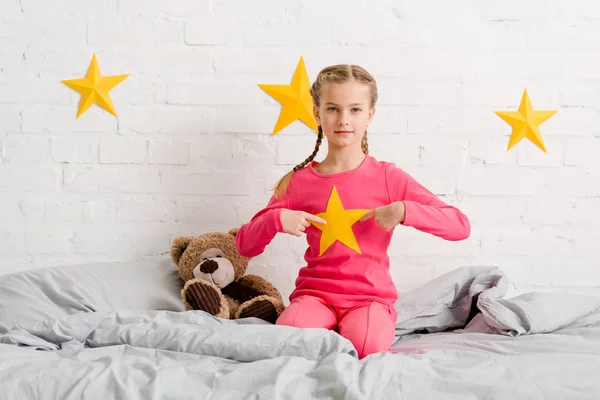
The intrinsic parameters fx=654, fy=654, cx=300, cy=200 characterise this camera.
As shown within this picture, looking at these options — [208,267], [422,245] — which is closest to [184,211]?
[208,267]

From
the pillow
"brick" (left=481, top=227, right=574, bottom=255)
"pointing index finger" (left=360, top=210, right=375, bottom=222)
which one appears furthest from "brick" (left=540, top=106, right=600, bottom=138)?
the pillow

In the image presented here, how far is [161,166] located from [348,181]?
0.70m

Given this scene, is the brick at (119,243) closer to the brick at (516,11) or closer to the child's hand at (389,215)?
the child's hand at (389,215)

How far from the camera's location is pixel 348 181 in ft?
5.53

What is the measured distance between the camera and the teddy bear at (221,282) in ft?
5.67

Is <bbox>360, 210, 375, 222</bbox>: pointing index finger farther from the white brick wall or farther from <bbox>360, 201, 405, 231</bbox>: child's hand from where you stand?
the white brick wall

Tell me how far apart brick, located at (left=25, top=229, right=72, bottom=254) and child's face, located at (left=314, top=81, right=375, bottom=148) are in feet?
3.19

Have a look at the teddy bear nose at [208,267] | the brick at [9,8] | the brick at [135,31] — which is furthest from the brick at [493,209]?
the brick at [9,8]

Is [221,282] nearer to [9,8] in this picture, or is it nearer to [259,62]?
[259,62]

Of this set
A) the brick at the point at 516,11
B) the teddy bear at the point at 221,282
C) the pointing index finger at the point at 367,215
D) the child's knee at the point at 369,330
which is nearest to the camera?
the child's knee at the point at 369,330

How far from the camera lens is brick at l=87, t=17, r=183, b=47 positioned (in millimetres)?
2061

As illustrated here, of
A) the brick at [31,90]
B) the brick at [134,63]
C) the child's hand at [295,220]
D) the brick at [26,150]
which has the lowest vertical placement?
the child's hand at [295,220]

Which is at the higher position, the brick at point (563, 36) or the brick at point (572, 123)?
the brick at point (563, 36)

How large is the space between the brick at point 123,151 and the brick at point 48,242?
0.90 feet
